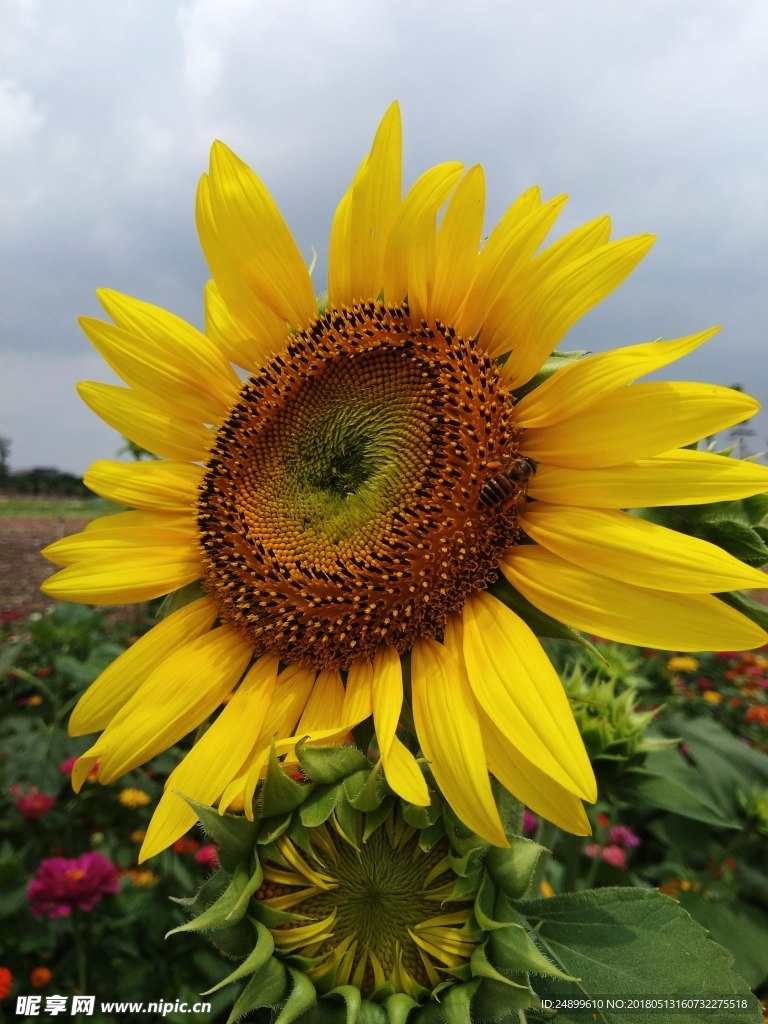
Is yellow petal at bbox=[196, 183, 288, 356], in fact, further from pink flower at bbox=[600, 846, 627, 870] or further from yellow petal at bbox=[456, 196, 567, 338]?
pink flower at bbox=[600, 846, 627, 870]

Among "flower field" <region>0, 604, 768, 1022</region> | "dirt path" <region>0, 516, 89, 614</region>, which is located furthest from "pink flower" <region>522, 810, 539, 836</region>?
"dirt path" <region>0, 516, 89, 614</region>

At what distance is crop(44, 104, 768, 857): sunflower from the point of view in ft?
5.00

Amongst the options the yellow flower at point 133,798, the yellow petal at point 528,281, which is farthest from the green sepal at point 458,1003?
the yellow flower at point 133,798

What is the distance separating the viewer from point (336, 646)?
1.84m

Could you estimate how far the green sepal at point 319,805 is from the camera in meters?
1.46

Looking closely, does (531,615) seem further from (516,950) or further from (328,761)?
(516,950)

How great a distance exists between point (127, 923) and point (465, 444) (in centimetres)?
399

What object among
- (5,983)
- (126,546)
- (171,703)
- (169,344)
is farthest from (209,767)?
(5,983)

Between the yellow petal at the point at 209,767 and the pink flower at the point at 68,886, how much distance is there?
→ 2570mm

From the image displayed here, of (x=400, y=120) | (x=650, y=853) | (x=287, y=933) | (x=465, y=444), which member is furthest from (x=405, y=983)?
(x=650, y=853)

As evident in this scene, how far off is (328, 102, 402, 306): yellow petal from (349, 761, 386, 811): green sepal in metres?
1.31

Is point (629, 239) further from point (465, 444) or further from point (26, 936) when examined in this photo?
point (26, 936)

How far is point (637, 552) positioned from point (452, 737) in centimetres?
56

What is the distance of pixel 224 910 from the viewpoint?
141 cm
